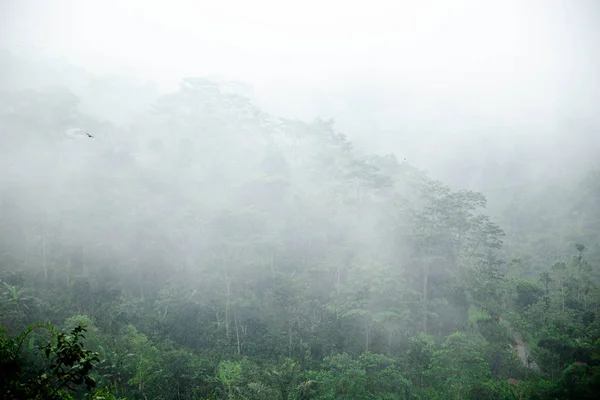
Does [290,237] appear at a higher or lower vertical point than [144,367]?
higher

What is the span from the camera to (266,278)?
33.1 m

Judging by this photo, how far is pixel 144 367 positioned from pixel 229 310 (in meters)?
11.9

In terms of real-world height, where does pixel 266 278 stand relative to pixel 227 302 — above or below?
above

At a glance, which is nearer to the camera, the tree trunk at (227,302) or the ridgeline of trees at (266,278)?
the ridgeline of trees at (266,278)

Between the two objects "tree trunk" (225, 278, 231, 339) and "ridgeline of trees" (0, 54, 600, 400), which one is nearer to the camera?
"ridgeline of trees" (0, 54, 600, 400)

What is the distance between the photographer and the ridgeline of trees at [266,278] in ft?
67.7

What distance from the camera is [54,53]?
244ft

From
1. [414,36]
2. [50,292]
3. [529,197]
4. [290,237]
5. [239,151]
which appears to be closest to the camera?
[50,292]

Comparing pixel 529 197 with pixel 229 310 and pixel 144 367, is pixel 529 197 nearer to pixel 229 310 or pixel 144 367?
pixel 229 310

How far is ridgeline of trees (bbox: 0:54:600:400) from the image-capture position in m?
20.6

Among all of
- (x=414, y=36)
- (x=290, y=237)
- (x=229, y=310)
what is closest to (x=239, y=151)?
(x=290, y=237)

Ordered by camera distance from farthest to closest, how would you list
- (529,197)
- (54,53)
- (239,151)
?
(54,53) → (529,197) → (239,151)

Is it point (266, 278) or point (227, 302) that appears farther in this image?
point (266, 278)

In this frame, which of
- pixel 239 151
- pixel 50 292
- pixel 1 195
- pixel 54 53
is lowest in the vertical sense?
pixel 50 292
